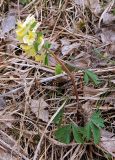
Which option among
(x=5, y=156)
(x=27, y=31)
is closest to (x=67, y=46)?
(x=27, y=31)

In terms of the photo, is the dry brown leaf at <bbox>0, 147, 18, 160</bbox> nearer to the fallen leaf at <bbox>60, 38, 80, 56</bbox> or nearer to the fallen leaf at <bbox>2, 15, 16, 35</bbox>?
the fallen leaf at <bbox>60, 38, 80, 56</bbox>

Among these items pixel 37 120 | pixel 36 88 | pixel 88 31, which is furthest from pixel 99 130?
pixel 88 31

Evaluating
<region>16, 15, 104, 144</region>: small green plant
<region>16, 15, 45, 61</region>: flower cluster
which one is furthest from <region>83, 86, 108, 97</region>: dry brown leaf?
<region>16, 15, 45, 61</region>: flower cluster

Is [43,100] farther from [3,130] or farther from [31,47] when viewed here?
[31,47]

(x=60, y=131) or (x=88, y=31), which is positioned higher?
(x=88, y=31)

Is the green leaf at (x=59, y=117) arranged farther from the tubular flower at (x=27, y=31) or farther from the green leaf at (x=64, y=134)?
the tubular flower at (x=27, y=31)

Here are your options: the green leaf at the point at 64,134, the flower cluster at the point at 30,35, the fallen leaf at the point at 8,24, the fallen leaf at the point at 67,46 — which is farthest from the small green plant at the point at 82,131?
the fallen leaf at the point at 8,24
